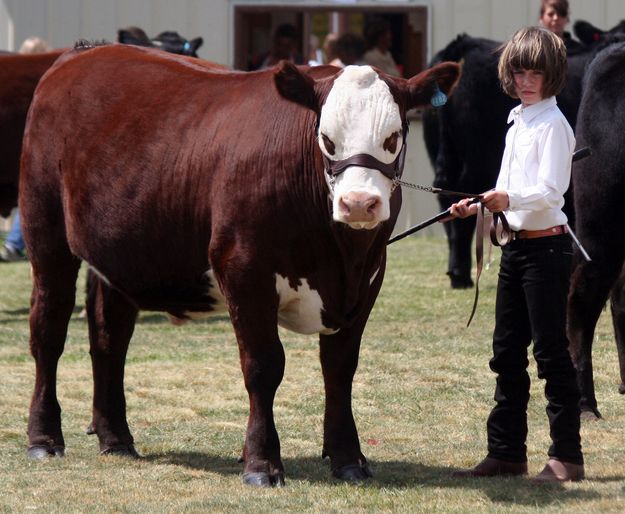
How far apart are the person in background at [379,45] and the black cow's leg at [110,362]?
9.81 metres

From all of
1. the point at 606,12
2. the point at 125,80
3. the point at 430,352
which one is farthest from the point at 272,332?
the point at 606,12

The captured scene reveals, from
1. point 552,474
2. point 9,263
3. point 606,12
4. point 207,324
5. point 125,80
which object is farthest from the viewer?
point 606,12

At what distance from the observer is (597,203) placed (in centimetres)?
732

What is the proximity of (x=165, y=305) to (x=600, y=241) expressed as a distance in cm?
222

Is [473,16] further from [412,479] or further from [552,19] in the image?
[412,479]

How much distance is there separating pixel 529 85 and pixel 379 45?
36.4 ft

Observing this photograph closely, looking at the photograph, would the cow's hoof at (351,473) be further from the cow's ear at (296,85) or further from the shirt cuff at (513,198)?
the cow's ear at (296,85)

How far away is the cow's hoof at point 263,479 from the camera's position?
6035mm

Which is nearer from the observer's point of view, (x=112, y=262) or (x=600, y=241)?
(x=112, y=262)

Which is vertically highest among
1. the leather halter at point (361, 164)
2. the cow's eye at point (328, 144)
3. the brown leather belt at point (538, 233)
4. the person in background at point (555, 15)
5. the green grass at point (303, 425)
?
the person in background at point (555, 15)

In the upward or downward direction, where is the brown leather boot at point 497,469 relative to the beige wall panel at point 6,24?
downward

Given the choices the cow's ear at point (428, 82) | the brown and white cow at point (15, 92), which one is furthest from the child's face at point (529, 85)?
the brown and white cow at point (15, 92)

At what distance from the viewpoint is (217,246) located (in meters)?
6.18

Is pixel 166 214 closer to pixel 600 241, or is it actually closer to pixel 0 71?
pixel 600 241
